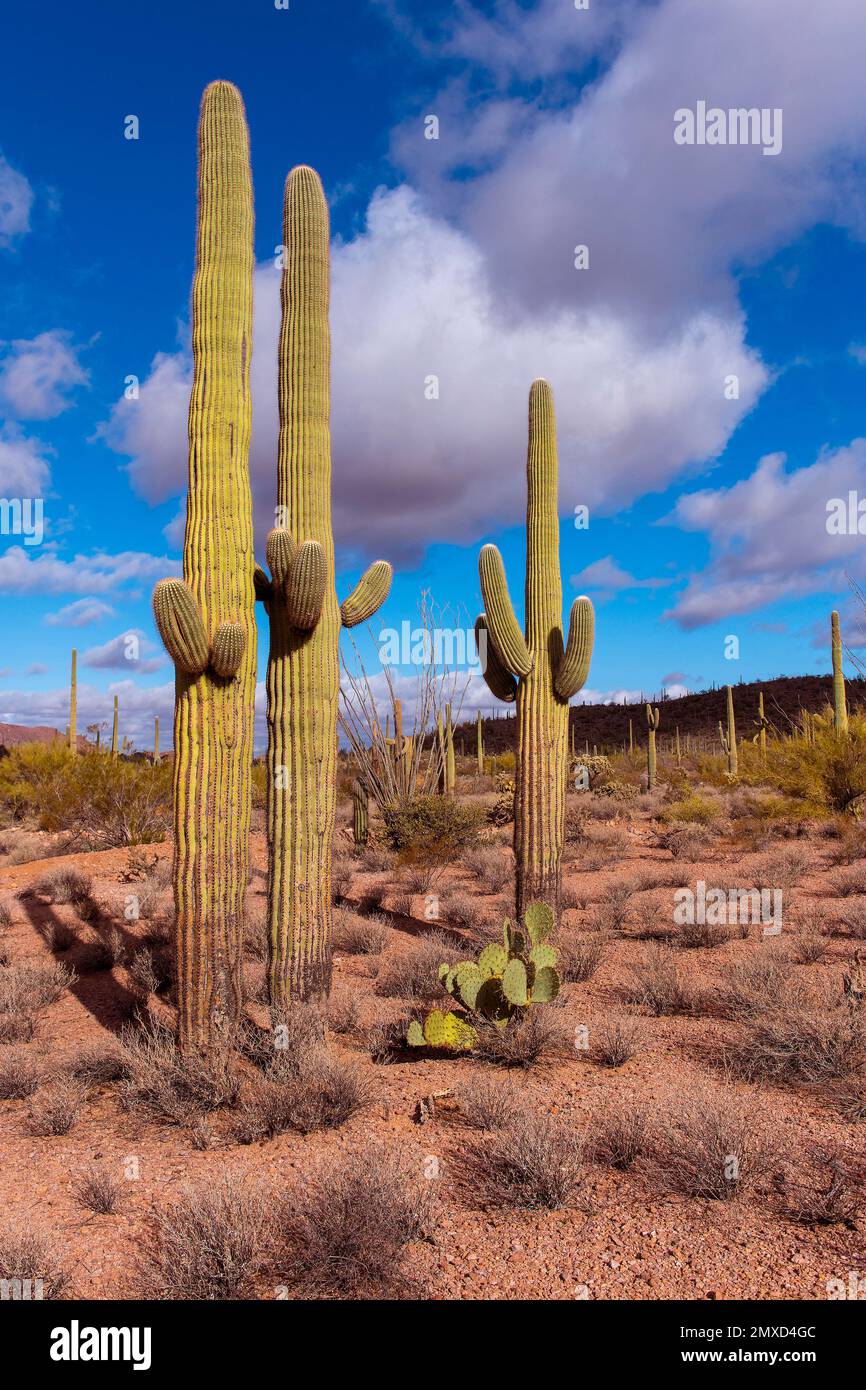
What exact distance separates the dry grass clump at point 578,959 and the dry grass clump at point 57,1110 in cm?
358

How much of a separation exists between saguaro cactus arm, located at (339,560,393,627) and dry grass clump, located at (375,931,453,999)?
290cm

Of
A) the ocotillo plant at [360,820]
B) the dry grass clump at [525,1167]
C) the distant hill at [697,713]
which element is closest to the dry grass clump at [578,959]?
the dry grass clump at [525,1167]

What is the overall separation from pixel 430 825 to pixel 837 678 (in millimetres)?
9939

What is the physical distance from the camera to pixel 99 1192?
3857 millimetres

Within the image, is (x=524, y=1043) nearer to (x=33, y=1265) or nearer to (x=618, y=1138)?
(x=618, y=1138)

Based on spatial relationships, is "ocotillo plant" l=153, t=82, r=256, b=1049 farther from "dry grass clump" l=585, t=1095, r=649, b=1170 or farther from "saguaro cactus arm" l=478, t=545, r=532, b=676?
"saguaro cactus arm" l=478, t=545, r=532, b=676

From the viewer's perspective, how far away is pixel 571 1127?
14.2 ft

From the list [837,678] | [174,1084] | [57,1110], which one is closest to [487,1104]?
[174,1084]

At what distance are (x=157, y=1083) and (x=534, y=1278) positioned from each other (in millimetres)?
2603

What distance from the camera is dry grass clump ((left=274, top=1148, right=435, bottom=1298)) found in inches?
127

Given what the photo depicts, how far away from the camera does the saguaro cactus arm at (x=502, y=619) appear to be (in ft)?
26.7

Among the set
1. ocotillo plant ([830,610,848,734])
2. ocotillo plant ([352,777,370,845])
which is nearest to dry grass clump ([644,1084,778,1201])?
ocotillo plant ([352,777,370,845])

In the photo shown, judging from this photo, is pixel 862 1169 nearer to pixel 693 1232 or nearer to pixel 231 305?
pixel 693 1232

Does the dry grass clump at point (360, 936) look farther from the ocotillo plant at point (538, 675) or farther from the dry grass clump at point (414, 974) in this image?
the ocotillo plant at point (538, 675)
